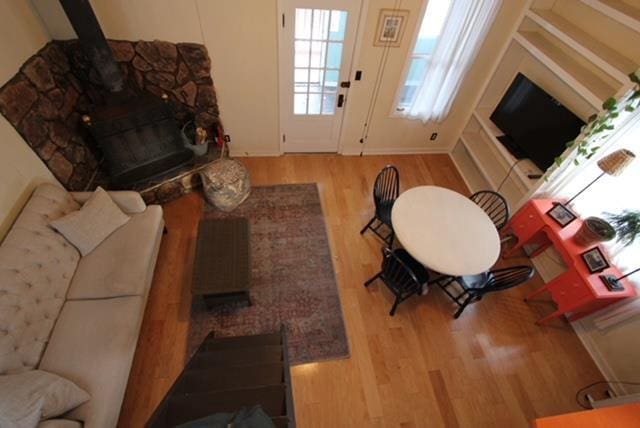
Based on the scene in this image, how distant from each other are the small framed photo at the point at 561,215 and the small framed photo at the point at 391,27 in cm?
207

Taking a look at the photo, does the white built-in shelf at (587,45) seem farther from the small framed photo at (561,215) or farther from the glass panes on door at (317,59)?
the glass panes on door at (317,59)

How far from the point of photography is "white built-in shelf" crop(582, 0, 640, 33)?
1.90 meters

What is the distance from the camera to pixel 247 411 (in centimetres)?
116

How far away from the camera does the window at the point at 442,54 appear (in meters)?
2.67

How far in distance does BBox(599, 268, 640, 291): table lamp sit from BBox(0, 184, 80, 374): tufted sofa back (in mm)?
3773

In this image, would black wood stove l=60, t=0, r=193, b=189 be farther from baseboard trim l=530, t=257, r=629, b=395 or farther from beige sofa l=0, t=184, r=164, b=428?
baseboard trim l=530, t=257, r=629, b=395

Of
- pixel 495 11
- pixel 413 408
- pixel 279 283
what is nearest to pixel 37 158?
pixel 279 283

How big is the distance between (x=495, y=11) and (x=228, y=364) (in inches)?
143

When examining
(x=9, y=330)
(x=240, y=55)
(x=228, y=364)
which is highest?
(x=240, y=55)

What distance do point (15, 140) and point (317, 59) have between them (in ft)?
8.21

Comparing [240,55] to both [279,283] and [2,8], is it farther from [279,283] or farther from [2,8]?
[279,283]

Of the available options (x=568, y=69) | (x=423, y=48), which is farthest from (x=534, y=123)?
(x=423, y=48)

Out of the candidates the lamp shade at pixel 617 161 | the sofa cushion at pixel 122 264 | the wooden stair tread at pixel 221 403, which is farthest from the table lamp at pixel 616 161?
the sofa cushion at pixel 122 264

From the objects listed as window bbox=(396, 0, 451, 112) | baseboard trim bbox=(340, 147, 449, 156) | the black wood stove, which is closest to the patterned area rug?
the black wood stove
